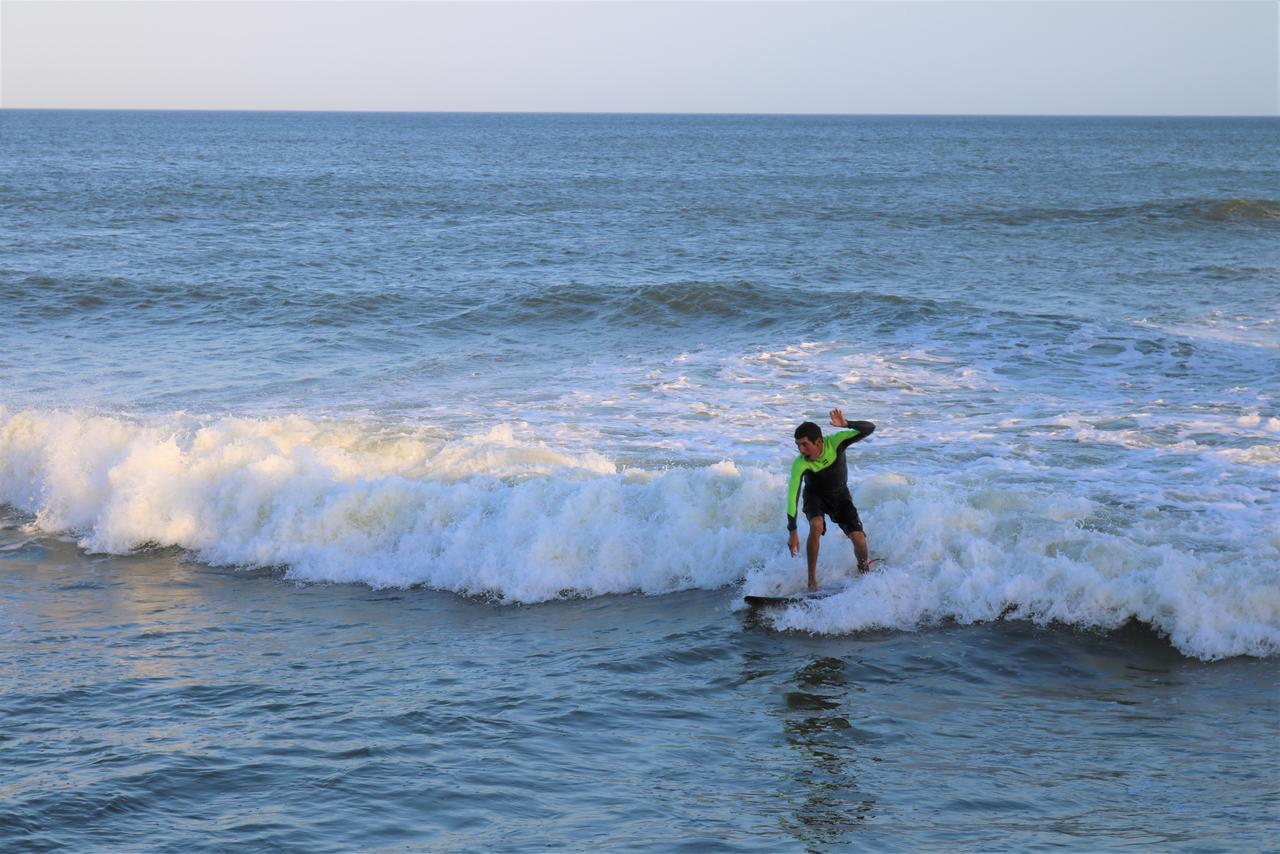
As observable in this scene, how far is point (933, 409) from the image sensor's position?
1537 centimetres

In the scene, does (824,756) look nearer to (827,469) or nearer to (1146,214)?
(827,469)

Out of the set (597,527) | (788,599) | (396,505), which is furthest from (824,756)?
(396,505)

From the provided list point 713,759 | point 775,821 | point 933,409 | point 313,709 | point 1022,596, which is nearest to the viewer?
point 775,821

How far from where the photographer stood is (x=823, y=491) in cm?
990

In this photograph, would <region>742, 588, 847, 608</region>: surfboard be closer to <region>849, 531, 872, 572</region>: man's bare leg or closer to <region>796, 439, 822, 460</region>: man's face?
<region>849, 531, 872, 572</region>: man's bare leg

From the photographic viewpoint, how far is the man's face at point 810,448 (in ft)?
31.3

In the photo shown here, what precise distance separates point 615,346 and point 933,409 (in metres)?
6.38

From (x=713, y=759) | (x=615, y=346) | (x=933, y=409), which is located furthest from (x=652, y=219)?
(x=713, y=759)

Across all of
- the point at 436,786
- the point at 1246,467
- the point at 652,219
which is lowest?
the point at 436,786

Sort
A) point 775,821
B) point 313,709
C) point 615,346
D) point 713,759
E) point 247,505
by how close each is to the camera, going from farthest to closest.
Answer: point 615,346 < point 247,505 < point 313,709 < point 713,759 < point 775,821

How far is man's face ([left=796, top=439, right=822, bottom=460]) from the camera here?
375 inches

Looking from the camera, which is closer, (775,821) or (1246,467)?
(775,821)

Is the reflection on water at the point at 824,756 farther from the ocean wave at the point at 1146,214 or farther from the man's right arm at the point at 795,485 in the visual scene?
the ocean wave at the point at 1146,214

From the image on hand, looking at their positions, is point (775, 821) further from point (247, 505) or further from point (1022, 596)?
→ point (247, 505)
